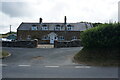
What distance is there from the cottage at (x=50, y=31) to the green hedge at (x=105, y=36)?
1401 inches

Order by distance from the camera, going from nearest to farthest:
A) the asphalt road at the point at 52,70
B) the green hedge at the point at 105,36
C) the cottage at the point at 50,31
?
the asphalt road at the point at 52,70
the green hedge at the point at 105,36
the cottage at the point at 50,31

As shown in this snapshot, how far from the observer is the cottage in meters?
55.4

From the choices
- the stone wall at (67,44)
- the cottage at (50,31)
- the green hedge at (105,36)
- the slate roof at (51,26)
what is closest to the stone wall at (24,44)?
the stone wall at (67,44)

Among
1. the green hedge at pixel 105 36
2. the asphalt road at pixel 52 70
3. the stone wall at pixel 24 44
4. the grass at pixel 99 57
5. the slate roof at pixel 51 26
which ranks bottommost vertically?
the asphalt road at pixel 52 70

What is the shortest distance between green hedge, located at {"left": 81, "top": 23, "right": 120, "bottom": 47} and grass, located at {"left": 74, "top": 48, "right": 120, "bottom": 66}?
20.5 inches

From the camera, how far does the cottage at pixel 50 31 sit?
55.4 metres

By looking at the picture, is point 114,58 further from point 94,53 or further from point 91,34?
point 91,34

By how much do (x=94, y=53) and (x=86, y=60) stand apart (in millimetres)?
A: 1320

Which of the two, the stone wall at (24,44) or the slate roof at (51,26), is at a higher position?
the slate roof at (51,26)

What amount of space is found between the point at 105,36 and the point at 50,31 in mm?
38481

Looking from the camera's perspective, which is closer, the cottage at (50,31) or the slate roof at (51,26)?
the cottage at (50,31)

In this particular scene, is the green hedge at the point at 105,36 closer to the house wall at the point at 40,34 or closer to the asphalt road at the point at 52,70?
the asphalt road at the point at 52,70

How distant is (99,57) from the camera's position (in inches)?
703

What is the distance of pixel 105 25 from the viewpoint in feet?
61.9
